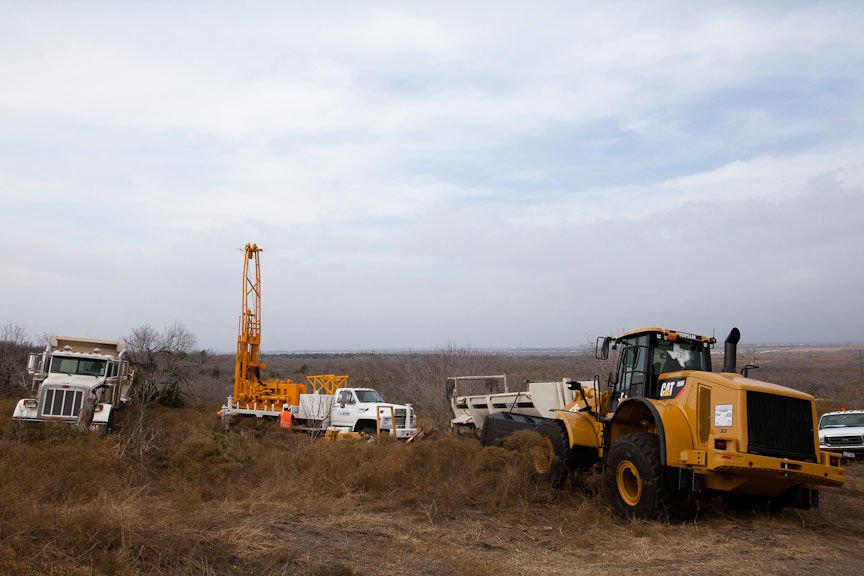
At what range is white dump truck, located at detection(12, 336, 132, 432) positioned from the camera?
1838cm

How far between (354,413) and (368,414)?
544mm

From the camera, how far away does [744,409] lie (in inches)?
378

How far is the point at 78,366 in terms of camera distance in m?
20.3

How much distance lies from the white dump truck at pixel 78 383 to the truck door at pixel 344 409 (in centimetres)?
617

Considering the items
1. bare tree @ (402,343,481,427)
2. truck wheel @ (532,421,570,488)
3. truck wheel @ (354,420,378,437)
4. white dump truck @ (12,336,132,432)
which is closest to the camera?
truck wheel @ (532,421,570,488)

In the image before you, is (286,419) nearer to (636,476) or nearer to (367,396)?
(367,396)

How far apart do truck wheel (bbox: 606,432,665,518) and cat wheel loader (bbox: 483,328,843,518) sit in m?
0.01

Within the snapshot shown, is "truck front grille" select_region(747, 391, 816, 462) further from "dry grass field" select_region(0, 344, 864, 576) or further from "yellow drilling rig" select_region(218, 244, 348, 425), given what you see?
"yellow drilling rig" select_region(218, 244, 348, 425)

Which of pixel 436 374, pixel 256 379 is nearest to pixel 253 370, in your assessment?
pixel 256 379

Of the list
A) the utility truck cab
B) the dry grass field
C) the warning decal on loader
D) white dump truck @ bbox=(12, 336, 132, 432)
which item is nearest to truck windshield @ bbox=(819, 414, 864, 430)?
the dry grass field

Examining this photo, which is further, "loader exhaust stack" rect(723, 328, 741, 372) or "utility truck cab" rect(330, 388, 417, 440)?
"utility truck cab" rect(330, 388, 417, 440)

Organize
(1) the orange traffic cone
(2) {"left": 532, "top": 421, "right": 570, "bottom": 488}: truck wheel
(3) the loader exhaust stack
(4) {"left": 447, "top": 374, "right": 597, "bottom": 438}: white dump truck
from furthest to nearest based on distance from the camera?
(1) the orange traffic cone, (4) {"left": 447, "top": 374, "right": 597, "bottom": 438}: white dump truck, (2) {"left": 532, "top": 421, "right": 570, "bottom": 488}: truck wheel, (3) the loader exhaust stack

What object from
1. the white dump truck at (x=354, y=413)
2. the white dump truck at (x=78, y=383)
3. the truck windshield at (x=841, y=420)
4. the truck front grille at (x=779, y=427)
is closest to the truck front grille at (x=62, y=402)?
the white dump truck at (x=78, y=383)

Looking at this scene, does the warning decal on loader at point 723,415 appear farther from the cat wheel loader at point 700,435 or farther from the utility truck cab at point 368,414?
the utility truck cab at point 368,414
